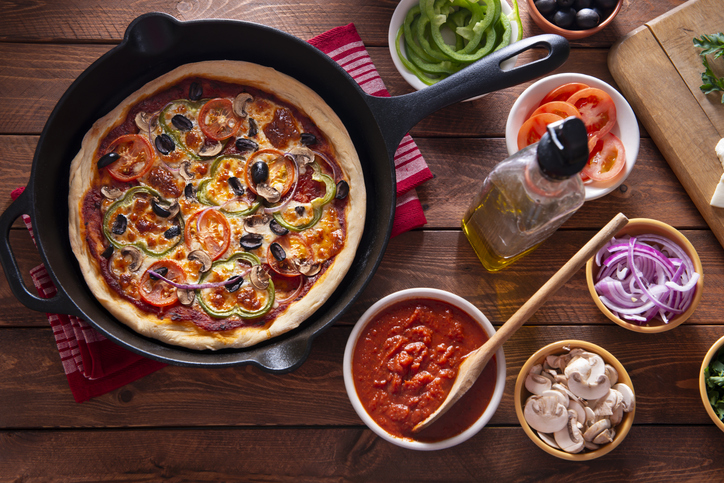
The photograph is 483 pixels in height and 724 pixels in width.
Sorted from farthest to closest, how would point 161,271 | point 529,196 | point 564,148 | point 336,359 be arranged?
1. point 336,359
2. point 161,271
3. point 529,196
4. point 564,148

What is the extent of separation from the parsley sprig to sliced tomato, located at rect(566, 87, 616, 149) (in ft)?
2.37

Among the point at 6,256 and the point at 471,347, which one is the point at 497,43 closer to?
the point at 471,347

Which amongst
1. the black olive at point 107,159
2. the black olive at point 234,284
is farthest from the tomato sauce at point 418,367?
the black olive at point 107,159

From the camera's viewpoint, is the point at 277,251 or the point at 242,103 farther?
the point at 242,103

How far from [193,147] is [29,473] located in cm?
Result: 231

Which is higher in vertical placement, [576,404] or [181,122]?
[181,122]

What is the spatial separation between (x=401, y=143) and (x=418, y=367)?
4.58 feet

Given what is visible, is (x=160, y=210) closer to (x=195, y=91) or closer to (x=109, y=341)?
(x=195, y=91)

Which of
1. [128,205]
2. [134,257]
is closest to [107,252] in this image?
[134,257]

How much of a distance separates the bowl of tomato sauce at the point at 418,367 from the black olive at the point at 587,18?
6.40ft

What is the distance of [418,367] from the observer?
2789 mm

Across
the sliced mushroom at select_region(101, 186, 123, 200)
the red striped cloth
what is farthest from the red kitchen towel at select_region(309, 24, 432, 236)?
the sliced mushroom at select_region(101, 186, 123, 200)

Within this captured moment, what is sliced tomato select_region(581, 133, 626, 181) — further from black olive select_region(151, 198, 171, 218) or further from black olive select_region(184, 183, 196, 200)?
black olive select_region(151, 198, 171, 218)

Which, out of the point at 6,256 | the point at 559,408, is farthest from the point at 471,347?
the point at 6,256
